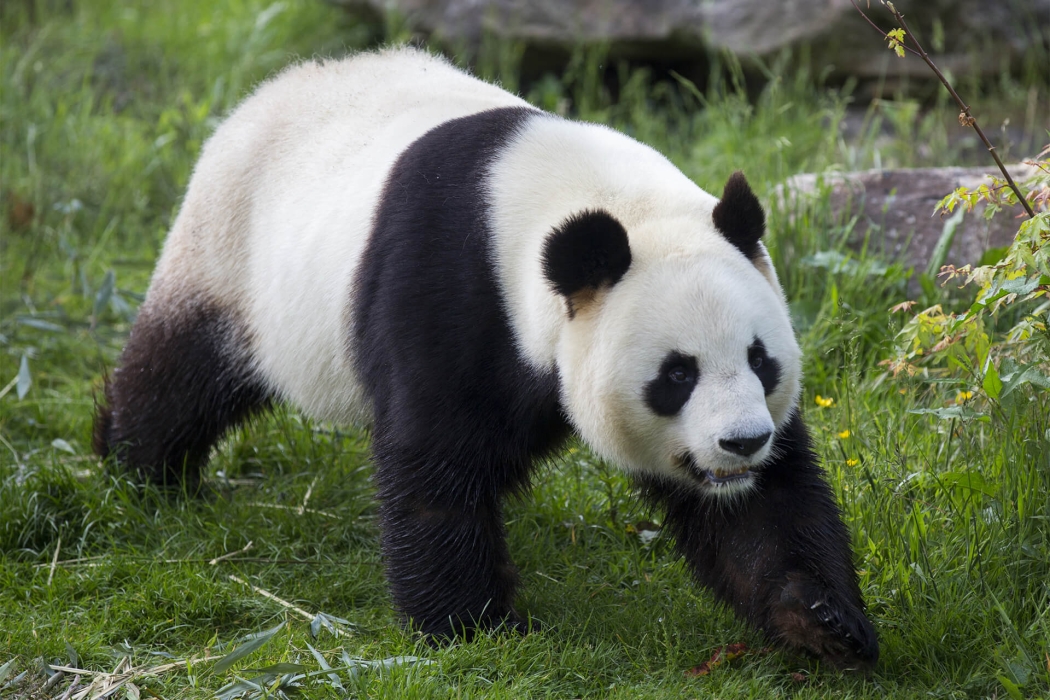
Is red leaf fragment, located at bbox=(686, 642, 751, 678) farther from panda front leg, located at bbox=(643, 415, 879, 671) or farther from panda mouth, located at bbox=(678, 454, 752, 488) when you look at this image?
panda mouth, located at bbox=(678, 454, 752, 488)

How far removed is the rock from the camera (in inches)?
200

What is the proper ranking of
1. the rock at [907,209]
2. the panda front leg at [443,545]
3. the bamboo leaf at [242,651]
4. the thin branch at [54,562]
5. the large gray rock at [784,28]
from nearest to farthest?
the bamboo leaf at [242,651], the panda front leg at [443,545], the thin branch at [54,562], the rock at [907,209], the large gray rock at [784,28]

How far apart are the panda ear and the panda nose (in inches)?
20.4

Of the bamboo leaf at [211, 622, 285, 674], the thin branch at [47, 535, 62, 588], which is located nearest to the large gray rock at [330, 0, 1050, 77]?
the thin branch at [47, 535, 62, 588]

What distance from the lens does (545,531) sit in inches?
165

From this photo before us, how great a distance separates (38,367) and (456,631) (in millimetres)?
3065

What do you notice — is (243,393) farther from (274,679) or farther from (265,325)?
(274,679)

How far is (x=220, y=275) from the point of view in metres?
4.30

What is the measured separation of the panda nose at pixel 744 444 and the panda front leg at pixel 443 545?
2.56ft

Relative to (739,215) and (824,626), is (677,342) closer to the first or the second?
(739,215)

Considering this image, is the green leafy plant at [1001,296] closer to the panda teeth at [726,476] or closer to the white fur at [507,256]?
the white fur at [507,256]

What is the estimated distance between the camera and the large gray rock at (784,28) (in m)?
7.00

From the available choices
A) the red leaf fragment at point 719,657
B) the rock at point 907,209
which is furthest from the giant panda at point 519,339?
the rock at point 907,209

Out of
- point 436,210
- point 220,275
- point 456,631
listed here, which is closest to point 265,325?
point 220,275
